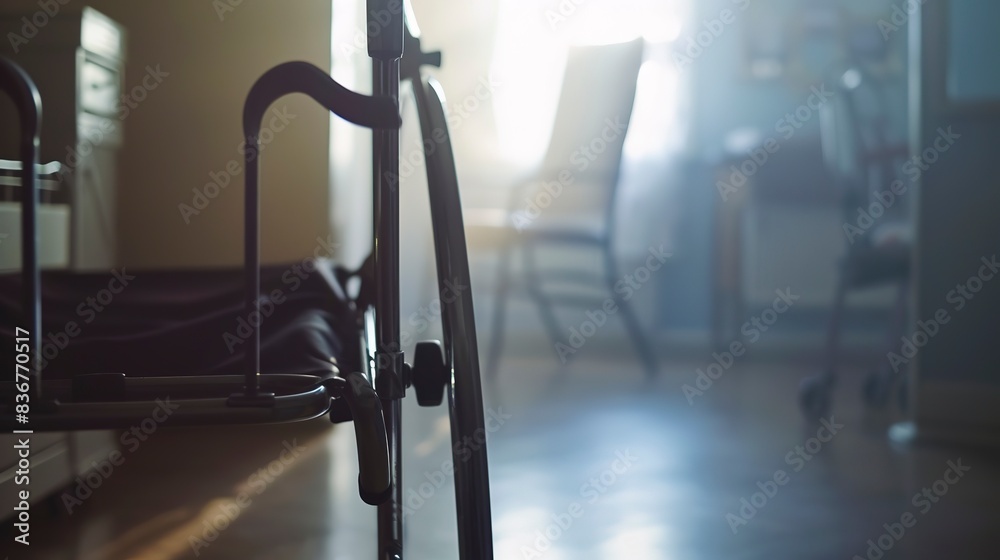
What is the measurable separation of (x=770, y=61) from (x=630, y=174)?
72 centimetres

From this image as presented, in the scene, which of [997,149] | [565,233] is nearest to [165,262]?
[565,233]

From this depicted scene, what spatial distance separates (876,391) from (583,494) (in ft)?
4.49

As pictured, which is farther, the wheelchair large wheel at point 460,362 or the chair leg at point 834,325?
the chair leg at point 834,325

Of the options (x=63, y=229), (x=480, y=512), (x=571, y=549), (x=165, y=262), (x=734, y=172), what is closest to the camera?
(x=480, y=512)

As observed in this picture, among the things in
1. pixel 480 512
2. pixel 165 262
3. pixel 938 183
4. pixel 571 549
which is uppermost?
pixel 938 183

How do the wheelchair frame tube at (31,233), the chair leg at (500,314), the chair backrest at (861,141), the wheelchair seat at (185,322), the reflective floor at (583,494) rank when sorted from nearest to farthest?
the wheelchair frame tube at (31,233) → the wheelchair seat at (185,322) → the reflective floor at (583,494) → the chair backrest at (861,141) → the chair leg at (500,314)

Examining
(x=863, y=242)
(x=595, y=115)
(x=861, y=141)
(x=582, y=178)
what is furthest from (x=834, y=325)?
(x=595, y=115)

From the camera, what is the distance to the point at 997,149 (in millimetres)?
2074

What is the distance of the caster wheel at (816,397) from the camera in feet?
7.60

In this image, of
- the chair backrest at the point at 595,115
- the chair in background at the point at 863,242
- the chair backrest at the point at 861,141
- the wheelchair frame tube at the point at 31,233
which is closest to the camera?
the wheelchair frame tube at the point at 31,233

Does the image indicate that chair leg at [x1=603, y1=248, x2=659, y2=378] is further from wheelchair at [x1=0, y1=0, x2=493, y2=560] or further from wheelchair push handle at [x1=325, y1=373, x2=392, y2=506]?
wheelchair push handle at [x1=325, y1=373, x2=392, y2=506]

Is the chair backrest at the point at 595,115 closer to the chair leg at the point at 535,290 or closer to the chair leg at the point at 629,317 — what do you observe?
the chair leg at the point at 629,317

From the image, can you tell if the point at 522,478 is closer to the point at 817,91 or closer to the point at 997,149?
the point at 997,149

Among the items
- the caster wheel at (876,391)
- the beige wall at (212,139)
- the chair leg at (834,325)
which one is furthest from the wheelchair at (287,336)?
the caster wheel at (876,391)
